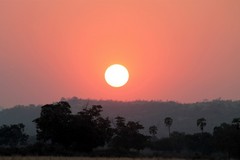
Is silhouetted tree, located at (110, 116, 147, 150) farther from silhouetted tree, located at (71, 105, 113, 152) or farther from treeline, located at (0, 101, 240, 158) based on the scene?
silhouetted tree, located at (71, 105, 113, 152)

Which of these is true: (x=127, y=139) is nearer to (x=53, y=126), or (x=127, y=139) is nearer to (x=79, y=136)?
(x=79, y=136)

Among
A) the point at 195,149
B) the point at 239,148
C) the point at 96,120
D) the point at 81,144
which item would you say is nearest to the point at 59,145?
the point at 81,144

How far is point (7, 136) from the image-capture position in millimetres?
128375

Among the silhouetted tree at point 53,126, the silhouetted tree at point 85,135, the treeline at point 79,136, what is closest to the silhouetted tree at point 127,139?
the treeline at point 79,136

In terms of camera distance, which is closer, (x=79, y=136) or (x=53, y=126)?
(x=53, y=126)

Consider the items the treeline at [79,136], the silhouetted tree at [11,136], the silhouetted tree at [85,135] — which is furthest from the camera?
the silhouetted tree at [11,136]

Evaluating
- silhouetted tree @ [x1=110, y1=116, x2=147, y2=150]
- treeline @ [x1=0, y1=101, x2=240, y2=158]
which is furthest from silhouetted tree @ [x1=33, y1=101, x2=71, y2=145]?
silhouetted tree @ [x1=110, y1=116, x2=147, y2=150]

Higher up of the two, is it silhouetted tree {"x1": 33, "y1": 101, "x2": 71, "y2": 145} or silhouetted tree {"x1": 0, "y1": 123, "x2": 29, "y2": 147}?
silhouetted tree {"x1": 0, "y1": 123, "x2": 29, "y2": 147}

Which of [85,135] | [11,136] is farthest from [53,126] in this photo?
[11,136]

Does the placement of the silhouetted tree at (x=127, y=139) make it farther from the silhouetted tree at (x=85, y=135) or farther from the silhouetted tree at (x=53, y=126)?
the silhouetted tree at (x=53, y=126)

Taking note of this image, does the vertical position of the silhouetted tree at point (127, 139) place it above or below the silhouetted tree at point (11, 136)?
below

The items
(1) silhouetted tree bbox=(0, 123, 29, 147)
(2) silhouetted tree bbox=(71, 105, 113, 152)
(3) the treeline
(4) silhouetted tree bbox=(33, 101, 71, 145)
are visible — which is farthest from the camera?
A: (1) silhouetted tree bbox=(0, 123, 29, 147)

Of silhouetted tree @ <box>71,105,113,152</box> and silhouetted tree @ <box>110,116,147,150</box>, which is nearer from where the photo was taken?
silhouetted tree @ <box>71,105,113,152</box>

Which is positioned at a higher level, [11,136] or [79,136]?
[11,136]
